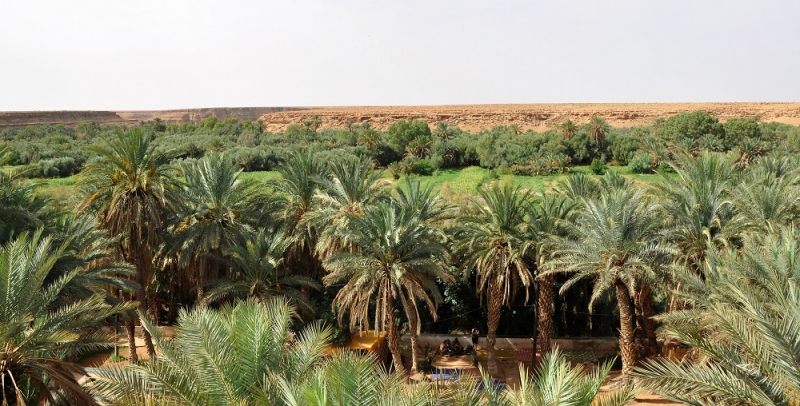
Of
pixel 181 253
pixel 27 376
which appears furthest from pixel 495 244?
pixel 27 376

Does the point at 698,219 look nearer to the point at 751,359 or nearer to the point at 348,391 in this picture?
the point at 751,359

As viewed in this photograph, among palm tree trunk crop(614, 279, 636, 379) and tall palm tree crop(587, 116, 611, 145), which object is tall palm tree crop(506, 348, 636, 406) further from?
tall palm tree crop(587, 116, 611, 145)

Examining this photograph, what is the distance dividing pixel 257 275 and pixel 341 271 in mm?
2946

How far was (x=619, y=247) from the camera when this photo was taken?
12734 millimetres

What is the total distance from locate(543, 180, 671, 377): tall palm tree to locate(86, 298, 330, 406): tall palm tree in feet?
25.1

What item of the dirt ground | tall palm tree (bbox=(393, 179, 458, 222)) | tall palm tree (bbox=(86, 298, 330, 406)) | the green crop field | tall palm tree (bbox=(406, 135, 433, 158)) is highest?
tall palm tree (bbox=(393, 179, 458, 222))

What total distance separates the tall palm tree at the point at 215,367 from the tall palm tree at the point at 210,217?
8415 millimetres

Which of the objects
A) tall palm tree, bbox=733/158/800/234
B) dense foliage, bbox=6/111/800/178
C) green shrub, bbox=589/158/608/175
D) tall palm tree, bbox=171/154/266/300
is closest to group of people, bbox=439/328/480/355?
tall palm tree, bbox=171/154/266/300

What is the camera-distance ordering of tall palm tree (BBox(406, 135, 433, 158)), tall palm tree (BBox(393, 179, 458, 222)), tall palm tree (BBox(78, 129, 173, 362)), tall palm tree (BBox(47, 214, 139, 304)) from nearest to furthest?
tall palm tree (BBox(47, 214, 139, 304)) < tall palm tree (BBox(78, 129, 173, 362)) < tall palm tree (BBox(393, 179, 458, 222)) < tall palm tree (BBox(406, 135, 433, 158))

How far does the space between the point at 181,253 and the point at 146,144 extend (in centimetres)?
372

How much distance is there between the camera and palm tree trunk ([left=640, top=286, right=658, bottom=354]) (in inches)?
611

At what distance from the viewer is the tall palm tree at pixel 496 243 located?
48.5 ft

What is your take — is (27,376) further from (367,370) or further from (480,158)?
(480,158)

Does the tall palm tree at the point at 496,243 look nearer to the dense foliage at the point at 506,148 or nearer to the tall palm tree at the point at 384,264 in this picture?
the tall palm tree at the point at 384,264
